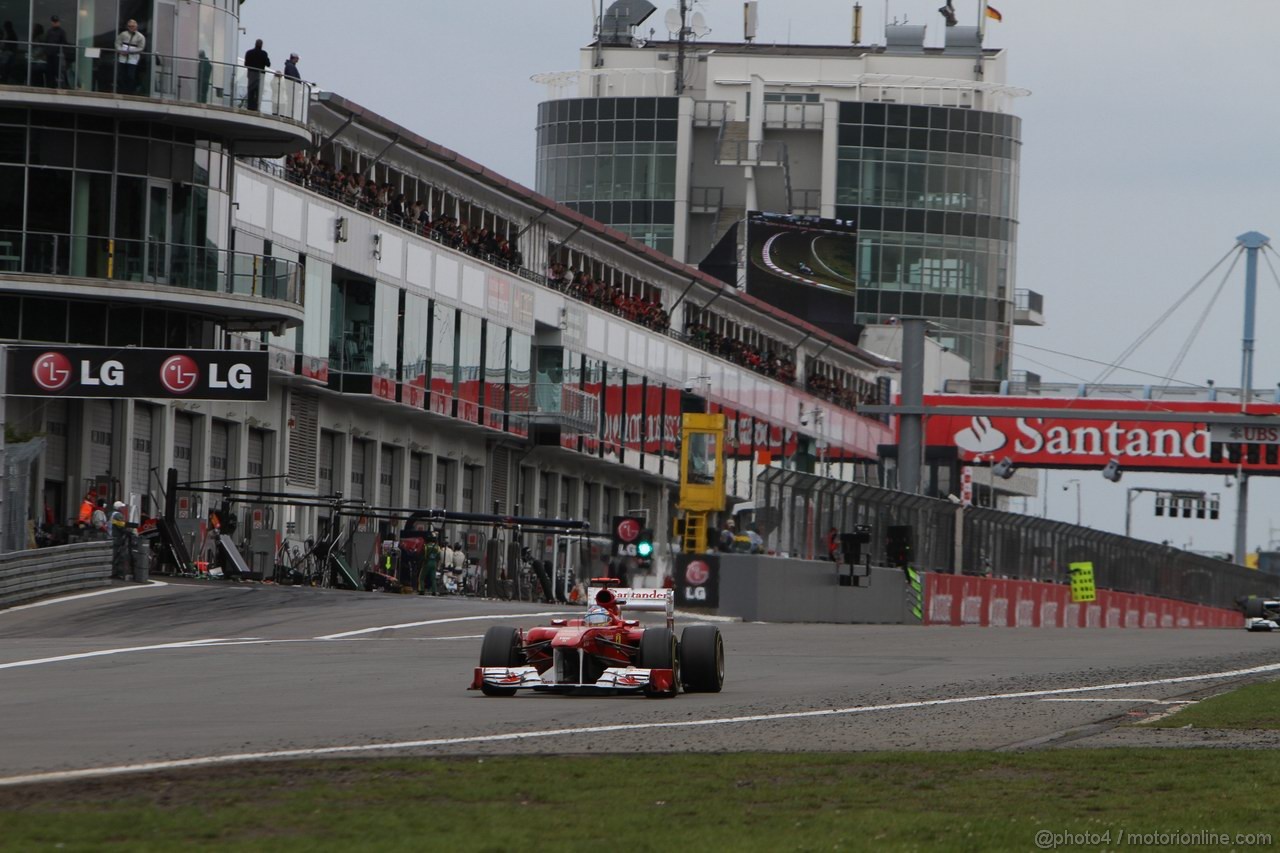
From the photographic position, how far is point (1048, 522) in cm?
6075

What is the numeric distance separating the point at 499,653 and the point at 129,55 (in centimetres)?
2481

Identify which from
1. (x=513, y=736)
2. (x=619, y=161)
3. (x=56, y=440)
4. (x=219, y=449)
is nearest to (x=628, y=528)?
(x=219, y=449)

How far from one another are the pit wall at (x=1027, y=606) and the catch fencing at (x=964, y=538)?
366 mm

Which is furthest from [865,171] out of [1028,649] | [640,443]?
[1028,649]

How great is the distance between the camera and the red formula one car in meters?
19.4

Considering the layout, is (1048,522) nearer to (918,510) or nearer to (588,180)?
(918,510)

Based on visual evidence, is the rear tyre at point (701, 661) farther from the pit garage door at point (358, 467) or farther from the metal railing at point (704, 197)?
the metal railing at point (704, 197)

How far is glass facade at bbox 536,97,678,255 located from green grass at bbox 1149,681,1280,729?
96.4 m

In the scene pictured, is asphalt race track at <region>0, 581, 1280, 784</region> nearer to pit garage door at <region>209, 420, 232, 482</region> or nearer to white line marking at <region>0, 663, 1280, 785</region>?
white line marking at <region>0, 663, 1280, 785</region>

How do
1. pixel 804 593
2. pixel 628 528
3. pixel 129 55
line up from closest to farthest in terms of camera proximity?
1. pixel 129 55
2. pixel 628 528
3. pixel 804 593

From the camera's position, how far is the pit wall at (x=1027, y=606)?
54.0 meters

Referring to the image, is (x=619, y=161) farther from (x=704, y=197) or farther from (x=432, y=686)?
(x=432, y=686)

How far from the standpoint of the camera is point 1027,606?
59062 millimetres

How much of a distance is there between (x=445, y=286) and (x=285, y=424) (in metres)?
7.95
